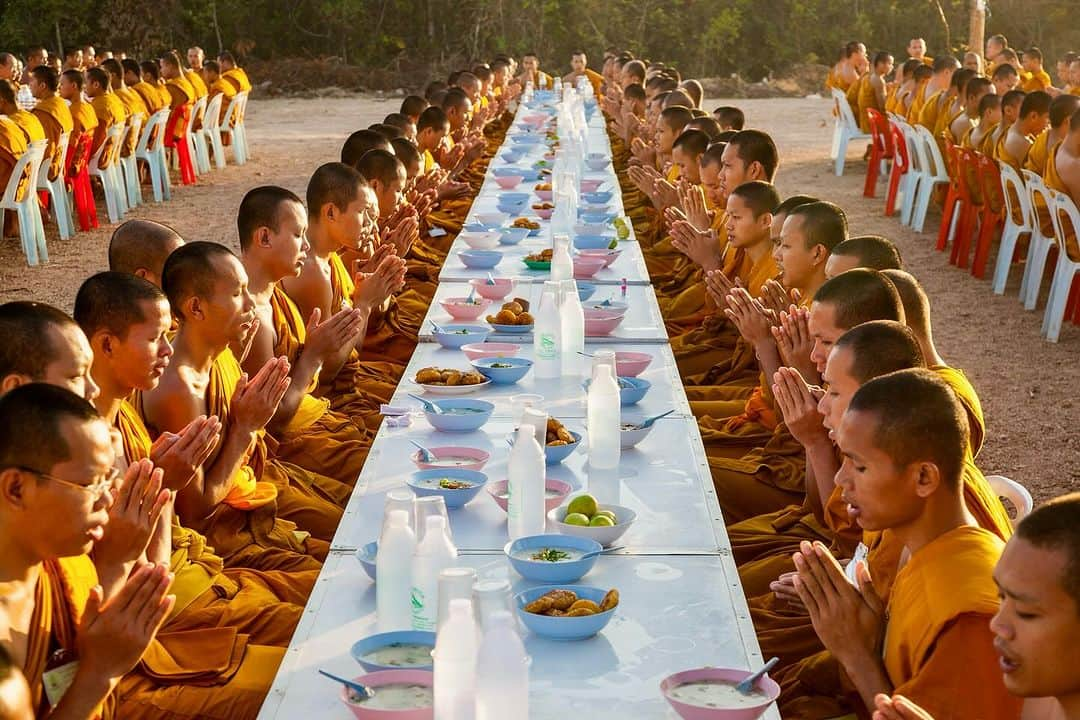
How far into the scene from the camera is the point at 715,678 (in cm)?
263

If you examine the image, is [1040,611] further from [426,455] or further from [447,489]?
[426,455]

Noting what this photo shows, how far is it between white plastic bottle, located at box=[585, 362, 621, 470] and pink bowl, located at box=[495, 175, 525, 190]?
615 centimetres

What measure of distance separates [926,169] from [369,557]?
10.5 meters

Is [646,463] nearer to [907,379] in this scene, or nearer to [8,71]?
[907,379]

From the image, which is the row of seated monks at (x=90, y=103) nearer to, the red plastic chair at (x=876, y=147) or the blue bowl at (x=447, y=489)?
the red plastic chair at (x=876, y=147)

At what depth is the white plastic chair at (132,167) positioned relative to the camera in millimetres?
13980

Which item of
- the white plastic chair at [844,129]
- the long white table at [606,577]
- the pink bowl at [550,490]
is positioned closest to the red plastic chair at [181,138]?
the white plastic chair at [844,129]

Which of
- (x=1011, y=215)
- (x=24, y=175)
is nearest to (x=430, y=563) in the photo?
(x=1011, y=215)

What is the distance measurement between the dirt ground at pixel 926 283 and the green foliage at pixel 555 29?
8914 mm

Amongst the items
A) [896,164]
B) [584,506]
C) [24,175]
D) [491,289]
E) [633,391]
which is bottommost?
[896,164]

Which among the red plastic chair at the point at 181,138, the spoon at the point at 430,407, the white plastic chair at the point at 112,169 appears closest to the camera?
the spoon at the point at 430,407

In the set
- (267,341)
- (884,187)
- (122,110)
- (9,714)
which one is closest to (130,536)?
(9,714)

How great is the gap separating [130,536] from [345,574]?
49 centimetres

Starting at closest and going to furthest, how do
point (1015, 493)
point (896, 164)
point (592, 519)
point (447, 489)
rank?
1. point (592, 519)
2. point (447, 489)
3. point (1015, 493)
4. point (896, 164)
